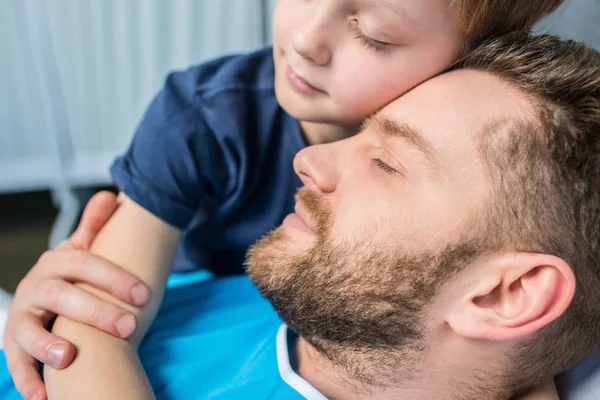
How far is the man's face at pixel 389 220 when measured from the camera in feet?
2.67

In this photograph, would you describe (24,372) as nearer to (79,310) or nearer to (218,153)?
(79,310)

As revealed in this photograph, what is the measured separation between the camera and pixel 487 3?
2.67 feet

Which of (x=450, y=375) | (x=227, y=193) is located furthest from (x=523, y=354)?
(x=227, y=193)

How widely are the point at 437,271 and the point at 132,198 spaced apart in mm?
475

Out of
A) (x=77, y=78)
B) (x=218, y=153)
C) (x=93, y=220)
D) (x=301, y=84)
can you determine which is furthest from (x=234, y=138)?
(x=77, y=78)

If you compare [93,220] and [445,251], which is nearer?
[445,251]

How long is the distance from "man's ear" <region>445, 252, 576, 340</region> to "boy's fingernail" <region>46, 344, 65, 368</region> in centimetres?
53

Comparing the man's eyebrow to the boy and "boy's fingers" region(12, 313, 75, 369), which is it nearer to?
the boy

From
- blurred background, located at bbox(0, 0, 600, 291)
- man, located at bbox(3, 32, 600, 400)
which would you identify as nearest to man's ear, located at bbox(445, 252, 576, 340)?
man, located at bbox(3, 32, 600, 400)

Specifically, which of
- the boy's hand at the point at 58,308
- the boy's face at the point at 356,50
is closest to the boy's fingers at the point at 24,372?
the boy's hand at the point at 58,308

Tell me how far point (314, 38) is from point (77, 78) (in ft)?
4.31

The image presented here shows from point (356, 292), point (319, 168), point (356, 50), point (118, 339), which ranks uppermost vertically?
point (356, 50)

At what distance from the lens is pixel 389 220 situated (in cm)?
84

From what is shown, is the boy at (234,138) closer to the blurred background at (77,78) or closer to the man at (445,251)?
the man at (445,251)
